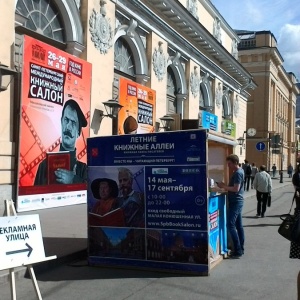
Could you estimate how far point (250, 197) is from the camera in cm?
2212

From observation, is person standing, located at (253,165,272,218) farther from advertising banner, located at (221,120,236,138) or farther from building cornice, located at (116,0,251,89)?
advertising banner, located at (221,120,236,138)

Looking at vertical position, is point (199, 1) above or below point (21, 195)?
above

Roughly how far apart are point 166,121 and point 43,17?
8.21 metres

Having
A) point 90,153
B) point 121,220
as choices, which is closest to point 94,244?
point 121,220

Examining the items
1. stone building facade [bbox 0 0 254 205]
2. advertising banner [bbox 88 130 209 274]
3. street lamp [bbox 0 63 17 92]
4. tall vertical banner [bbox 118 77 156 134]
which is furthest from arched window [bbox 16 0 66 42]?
advertising banner [bbox 88 130 209 274]

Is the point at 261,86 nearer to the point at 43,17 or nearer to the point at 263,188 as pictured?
the point at 263,188

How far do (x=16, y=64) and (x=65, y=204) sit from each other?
4477mm

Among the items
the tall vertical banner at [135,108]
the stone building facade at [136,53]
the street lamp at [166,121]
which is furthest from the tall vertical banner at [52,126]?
the street lamp at [166,121]

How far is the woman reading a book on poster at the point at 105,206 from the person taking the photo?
734 centimetres

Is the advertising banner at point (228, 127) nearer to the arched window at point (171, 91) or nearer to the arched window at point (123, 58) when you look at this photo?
the arched window at point (171, 91)

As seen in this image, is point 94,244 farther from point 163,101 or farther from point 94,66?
point 163,101

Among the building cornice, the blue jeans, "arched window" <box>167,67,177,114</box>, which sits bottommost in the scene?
the blue jeans

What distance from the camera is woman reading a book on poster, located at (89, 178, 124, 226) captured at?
7336 millimetres

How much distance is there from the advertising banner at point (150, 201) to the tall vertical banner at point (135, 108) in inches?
406
